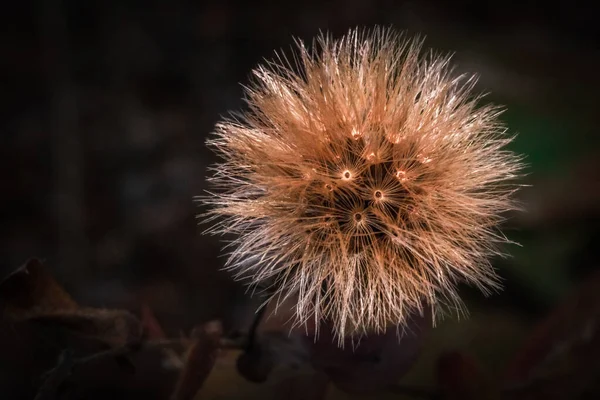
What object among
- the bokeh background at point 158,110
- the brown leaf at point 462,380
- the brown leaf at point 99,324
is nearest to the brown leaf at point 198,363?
the brown leaf at point 99,324

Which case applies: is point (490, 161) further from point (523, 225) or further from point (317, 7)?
point (317, 7)

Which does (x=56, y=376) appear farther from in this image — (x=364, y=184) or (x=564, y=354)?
(x=564, y=354)

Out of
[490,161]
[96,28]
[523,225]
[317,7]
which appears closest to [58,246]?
[96,28]

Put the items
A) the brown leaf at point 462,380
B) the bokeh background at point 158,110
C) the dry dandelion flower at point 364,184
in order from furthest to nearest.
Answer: the bokeh background at point 158,110
the brown leaf at point 462,380
the dry dandelion flower at point 364,184

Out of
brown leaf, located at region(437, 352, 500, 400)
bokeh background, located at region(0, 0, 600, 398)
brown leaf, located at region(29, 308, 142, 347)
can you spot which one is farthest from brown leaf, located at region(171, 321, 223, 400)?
bokeh background, located at region(0, 0, 600, 398)

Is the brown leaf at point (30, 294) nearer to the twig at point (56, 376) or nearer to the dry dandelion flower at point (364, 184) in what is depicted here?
the twig at point (56, 376)
